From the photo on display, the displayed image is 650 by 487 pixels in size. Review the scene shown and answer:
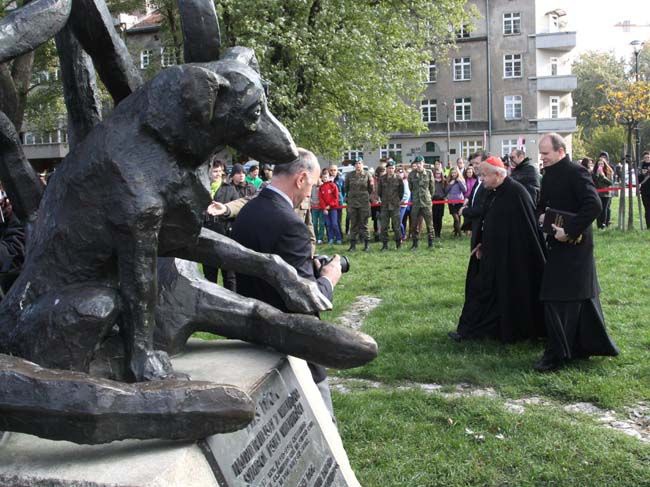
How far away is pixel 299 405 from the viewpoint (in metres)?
2.98

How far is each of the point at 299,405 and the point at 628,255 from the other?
11381 mm

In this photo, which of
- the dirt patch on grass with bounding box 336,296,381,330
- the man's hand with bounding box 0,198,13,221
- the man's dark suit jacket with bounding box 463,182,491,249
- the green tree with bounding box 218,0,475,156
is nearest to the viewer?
the man's hand with bounding box 0,198,13,221

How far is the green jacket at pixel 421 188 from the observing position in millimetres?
15727

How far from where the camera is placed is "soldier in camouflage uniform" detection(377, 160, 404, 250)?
52.1ft

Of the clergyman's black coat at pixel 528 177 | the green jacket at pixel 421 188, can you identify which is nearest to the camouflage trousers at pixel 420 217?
the green jacket at pixel 421 188

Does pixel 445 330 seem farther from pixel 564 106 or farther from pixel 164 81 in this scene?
pixel 564 106

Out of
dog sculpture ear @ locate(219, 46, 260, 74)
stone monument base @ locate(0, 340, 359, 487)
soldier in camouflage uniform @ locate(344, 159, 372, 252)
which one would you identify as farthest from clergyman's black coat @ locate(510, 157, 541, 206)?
dog sculpture ear @ locate(219, 46, 260, 74)

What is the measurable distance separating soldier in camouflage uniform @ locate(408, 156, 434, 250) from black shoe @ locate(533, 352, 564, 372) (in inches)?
364

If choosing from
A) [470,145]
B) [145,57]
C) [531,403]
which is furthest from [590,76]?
[531,403]

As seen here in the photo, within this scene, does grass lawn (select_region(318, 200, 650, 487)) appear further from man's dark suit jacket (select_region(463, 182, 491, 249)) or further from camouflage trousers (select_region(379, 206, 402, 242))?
camouflage trousers (select_region(379, 206, 402, 242))

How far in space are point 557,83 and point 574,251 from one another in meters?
44.9

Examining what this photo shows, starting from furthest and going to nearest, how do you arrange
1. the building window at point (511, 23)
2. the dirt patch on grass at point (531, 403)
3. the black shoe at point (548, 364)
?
1. the building window at point (511, 23)
2. the black shoe at point (548, 364)
3. the dirt patch on grass at point (531, 403)

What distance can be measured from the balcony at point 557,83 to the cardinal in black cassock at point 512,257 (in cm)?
4339

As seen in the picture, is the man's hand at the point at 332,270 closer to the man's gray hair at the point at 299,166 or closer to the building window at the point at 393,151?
the man's gray hair at the point at 299,166
